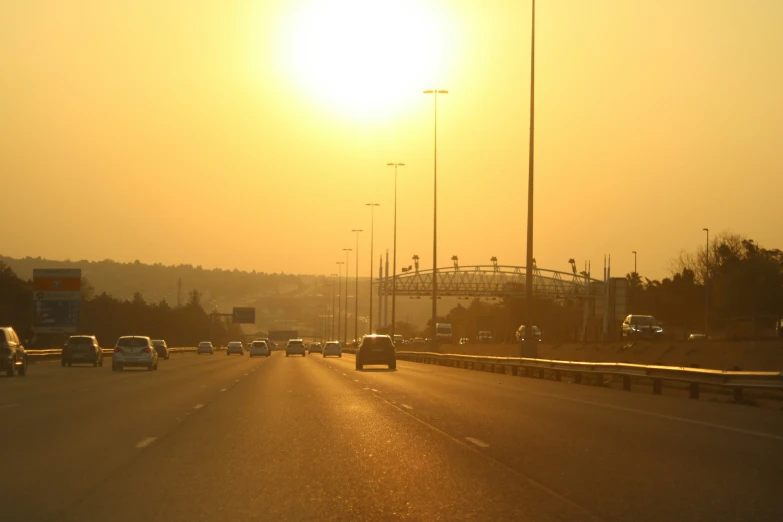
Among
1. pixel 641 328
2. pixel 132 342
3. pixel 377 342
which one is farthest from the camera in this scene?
pixel 641 328

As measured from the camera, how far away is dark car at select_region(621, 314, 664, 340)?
66213 millimetres

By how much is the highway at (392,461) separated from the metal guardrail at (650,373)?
28.4 inches

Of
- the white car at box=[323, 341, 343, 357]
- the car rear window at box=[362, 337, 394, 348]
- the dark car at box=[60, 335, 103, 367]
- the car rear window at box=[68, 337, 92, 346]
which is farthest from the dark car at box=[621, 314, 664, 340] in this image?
the white car at box=[323, 341, 343, 357]

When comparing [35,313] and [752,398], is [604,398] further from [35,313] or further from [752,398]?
[35,313]

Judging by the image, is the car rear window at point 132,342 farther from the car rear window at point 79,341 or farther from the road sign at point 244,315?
the road sign at point 244,315

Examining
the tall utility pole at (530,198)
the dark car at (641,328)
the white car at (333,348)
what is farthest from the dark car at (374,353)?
the white car at (333,348)

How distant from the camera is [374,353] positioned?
54531mm

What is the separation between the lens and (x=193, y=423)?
1973 cm

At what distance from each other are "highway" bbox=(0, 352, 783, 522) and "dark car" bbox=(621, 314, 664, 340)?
41579 mm

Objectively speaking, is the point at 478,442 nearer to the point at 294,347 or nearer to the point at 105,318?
the point at 294,347

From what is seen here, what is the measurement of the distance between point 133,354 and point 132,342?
84 centimetres

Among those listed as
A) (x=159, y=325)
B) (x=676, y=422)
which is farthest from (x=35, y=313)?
(x=159, y=325)

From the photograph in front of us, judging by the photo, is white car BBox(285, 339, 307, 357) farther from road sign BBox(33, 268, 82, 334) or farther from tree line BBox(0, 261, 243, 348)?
road sign BBox(33, 268, 82, 334)

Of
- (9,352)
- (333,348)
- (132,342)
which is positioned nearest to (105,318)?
(333,348)
